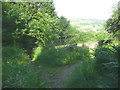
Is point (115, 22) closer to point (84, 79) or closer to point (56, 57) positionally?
point (56, 57)

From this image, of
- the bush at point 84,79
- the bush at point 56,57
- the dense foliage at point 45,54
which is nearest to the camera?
the bush at point 84,79

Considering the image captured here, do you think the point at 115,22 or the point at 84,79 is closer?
the point at 84,79

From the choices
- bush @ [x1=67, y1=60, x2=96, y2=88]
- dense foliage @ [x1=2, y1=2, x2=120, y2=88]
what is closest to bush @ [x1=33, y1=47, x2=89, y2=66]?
dense foliage @ [x1=2, y1=2, x2=120, y2=88]

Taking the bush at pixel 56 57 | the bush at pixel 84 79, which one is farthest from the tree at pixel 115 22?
the bush at pixel 84 79

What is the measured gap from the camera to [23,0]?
6105mm

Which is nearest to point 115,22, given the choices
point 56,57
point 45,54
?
point 56,57

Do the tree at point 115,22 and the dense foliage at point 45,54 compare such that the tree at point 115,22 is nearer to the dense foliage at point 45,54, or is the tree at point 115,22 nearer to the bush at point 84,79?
the dense foliage at point 45,54

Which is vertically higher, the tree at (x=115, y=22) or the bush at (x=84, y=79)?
the tree at (x=115, y=22)

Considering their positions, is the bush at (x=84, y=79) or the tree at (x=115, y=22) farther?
the tree at (x=115, y=22)

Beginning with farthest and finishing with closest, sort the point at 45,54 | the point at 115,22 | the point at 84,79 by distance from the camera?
the point at 45,54 < the point at 115,22 < the point at 84,79

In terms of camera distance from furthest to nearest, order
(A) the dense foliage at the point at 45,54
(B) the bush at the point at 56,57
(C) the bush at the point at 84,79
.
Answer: (B) the bush at the point at 56,57
(A) the dense foliage at the point at 45,54
(C) the bush at the point at 84,79

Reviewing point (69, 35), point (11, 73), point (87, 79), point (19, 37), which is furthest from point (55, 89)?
point (69, 35)

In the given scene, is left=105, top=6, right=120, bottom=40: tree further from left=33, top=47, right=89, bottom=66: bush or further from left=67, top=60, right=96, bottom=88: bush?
left=67, top=60, right=96, bottom=88: bush

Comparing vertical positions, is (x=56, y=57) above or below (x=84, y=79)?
above
